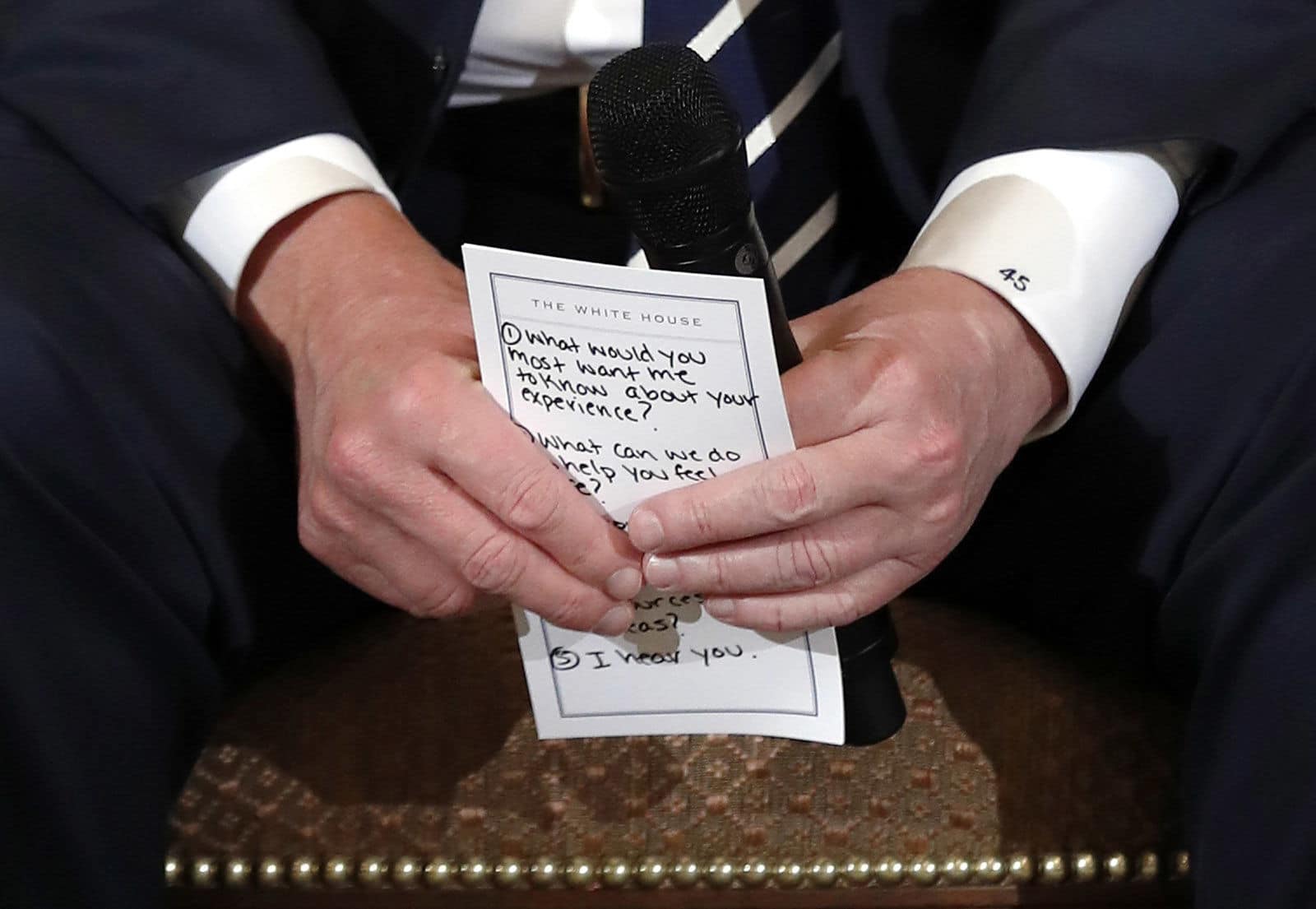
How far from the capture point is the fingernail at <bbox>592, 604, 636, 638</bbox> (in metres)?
0.49

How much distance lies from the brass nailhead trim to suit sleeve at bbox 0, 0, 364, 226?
0.98ft

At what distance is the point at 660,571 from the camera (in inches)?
18.4

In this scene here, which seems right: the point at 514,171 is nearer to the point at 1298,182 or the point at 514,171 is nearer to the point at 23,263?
the point at 23,263

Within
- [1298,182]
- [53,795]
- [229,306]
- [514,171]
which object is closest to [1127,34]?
[1298,182]

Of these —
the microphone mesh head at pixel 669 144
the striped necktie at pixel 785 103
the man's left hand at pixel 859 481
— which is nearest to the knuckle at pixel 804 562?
the man's left hand at pixel 859 481

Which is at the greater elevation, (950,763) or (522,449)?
(522,449)

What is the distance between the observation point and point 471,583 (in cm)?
49

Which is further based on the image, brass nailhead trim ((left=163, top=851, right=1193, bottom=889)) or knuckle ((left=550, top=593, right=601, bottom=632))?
brass nailhead trim ((left=163, top=851, right=1193, bottom=889))

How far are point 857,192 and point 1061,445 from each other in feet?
0.65

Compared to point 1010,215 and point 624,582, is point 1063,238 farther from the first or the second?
point 624,582

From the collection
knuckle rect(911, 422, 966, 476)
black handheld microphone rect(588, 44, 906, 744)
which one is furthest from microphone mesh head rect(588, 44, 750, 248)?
knuckle rect(911, 422, 966, 476)

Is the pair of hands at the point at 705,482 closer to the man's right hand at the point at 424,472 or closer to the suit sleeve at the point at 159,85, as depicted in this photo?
the man's right hand at the point at 424,472

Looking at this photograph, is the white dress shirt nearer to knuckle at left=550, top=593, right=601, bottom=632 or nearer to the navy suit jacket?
the navy suit jacket

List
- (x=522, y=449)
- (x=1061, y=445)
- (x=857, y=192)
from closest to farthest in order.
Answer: (x=522, y=449) → (x=1061, y=445) → (x=857, y=192)
